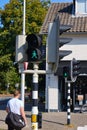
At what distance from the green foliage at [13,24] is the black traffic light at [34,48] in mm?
35330

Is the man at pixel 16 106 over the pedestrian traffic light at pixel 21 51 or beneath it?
beneath

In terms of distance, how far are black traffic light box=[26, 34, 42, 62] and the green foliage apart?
116ft

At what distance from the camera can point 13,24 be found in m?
47.8

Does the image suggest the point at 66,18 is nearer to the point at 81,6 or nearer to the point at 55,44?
the point at 81,6

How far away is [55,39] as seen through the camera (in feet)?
35.3

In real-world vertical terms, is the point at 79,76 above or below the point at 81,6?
below

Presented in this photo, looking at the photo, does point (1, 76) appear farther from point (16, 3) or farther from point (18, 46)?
point (18, 46)

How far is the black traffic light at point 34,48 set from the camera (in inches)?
429

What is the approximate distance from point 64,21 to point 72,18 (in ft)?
2.70

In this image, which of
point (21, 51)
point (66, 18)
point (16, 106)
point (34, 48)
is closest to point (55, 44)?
point (34, 48)

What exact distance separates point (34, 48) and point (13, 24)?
3720 centimetres

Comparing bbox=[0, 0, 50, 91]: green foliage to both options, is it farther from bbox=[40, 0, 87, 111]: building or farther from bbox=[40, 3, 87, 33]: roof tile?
bbox=[40, 0, 87, 111]: building

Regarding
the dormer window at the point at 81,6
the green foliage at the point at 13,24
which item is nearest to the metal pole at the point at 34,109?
the dormer window at the point at 81,6

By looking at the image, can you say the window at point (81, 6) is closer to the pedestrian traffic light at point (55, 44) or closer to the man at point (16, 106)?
the man at point (16, 106)
